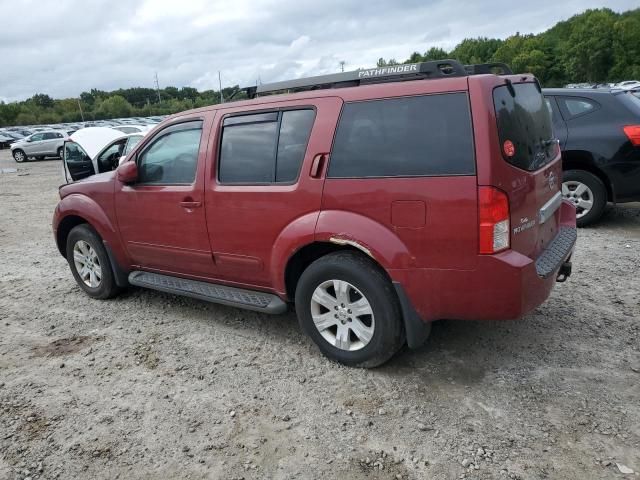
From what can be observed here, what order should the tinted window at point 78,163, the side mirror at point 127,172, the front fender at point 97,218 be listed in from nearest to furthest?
the side mirror at point 127,172 < the front fender at point 97,218 < the tinted window at point 78,163

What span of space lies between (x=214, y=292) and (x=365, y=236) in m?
1.53

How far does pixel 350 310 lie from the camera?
3.41 meters

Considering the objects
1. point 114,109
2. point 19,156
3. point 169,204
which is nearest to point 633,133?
point 169,204

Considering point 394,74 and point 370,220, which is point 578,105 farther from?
point 370,220

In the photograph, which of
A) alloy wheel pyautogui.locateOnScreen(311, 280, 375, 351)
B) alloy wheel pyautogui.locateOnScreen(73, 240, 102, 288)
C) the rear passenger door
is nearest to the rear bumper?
alloy wheel pyautogui.locateOnScreen(311, 280, 375, 351)

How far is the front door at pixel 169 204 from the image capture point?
13.5 feet

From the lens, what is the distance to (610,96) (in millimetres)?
6336

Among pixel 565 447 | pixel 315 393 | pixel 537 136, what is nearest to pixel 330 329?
pixel 315 393

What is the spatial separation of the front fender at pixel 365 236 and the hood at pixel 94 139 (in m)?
8.11

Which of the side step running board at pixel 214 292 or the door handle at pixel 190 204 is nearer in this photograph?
the side step running board at pixel 214 292

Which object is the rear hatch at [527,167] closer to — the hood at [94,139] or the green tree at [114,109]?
the hood at [94,139]

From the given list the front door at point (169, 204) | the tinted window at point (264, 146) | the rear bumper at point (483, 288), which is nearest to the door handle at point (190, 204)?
the front door at point (169, 204)

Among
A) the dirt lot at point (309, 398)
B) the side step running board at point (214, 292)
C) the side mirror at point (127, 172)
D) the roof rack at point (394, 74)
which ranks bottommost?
the dirt lot at point (309, 398)

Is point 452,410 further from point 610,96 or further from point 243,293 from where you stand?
point 610,96
